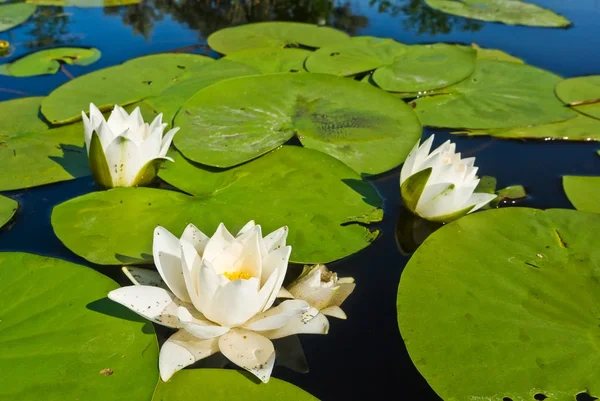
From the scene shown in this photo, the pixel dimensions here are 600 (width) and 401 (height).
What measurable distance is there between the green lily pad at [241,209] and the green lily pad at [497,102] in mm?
1038

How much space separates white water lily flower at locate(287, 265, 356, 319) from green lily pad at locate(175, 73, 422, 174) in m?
0.85

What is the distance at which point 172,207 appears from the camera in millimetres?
1990

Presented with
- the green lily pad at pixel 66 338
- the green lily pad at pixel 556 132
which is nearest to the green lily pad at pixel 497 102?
the green lily pad at pixel 556 132

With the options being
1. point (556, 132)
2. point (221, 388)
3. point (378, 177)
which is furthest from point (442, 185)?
point (556, 132)

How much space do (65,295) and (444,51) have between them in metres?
3.22

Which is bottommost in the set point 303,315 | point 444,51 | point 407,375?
point 407,375

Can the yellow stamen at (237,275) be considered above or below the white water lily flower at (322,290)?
above

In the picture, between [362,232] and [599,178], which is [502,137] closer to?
[599,178]

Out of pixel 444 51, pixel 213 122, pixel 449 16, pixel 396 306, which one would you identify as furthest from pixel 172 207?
pixel 449 16

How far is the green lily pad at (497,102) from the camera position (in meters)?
2.83

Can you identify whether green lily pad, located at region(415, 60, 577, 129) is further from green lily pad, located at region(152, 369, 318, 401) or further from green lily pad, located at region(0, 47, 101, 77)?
green lily pad, located at region(0, 47, 101, 77)

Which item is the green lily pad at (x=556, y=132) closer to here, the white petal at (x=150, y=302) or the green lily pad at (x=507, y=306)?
the green lily pad at (x=507, y=306)

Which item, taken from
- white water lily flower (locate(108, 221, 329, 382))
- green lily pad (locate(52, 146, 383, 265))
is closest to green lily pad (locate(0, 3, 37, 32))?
green lily pad (locate(52, 146, 383, 265))

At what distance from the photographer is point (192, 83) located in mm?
3092
